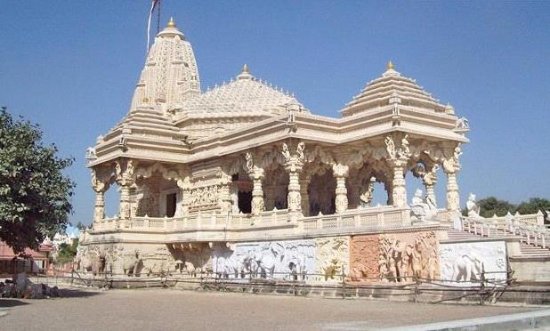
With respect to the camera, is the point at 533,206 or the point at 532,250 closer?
the point at 532,250

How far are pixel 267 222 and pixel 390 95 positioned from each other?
8.18 m

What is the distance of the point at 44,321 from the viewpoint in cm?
1422

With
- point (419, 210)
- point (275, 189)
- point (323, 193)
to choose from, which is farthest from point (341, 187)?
point (323, 193)

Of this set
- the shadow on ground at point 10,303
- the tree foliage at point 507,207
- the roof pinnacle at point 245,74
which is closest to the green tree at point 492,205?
the tree foliage at point 507,207

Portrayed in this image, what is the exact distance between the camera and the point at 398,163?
26.6 meters

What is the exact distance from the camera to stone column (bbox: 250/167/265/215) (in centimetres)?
3016

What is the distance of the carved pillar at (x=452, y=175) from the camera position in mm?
28359

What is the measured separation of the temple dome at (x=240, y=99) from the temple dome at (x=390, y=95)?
6515mm

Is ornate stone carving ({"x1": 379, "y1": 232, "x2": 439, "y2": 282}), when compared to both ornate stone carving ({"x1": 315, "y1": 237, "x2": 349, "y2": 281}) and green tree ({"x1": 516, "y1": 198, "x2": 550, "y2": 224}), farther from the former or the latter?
green tree ({"x1": 516, "y1": 198, "x2": 550, "y2": 224})

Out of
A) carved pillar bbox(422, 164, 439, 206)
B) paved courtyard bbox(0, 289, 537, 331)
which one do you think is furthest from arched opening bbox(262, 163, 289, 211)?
paved courtyard bbox(0, 289, 537, 331)

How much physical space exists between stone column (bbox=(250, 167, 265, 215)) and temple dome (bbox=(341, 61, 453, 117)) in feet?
17.1

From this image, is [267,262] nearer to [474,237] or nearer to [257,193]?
[257,193]

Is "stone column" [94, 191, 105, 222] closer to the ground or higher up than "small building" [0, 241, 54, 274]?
higher up

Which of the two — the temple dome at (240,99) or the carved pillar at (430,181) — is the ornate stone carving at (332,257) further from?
the temple dome at (240,99)
